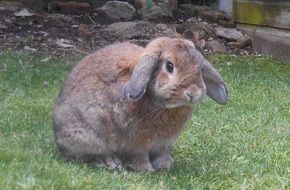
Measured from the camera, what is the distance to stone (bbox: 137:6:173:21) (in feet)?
32.0

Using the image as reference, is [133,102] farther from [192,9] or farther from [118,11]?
[192,9]

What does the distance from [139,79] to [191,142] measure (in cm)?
121

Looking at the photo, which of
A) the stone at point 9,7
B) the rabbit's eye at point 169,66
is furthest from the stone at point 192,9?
the rabbit's eye at point 169,66

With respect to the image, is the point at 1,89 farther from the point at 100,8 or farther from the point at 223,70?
the point at 100,8

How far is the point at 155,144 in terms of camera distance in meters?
3.84

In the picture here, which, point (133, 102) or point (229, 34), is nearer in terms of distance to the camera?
point (133, 102)

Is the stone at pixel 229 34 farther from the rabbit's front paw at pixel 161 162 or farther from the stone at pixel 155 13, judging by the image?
the rabbit's front paw at pixel 161 162

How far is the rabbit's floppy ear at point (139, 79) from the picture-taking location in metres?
3.55

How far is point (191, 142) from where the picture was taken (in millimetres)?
4645

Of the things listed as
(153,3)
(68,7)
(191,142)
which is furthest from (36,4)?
(191,142)

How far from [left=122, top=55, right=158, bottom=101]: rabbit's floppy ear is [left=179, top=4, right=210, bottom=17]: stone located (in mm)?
6468

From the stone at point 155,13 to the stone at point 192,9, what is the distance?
334 mm

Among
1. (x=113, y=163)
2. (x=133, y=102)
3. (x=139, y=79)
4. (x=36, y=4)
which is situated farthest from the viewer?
(x=36, y=4)

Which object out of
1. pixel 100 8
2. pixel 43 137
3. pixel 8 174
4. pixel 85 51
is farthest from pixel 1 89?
pixel 100 8
